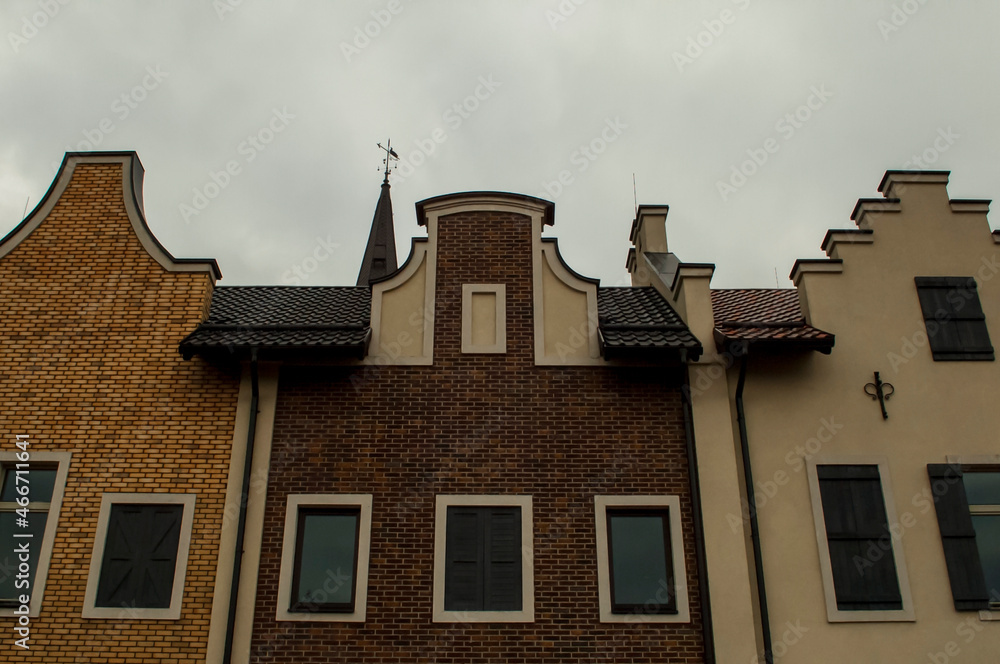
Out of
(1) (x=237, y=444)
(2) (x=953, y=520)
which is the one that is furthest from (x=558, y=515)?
(2) (x=953, y=520)

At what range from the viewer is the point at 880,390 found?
12406 millimetres

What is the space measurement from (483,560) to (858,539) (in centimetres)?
485

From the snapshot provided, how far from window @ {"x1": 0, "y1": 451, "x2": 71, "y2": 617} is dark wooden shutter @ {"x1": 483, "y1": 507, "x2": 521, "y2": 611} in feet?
18.1

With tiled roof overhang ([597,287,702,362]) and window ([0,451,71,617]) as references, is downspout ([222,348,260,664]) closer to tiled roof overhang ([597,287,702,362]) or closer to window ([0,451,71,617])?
window ([0,451,71,617])

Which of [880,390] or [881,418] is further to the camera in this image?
[880,390]

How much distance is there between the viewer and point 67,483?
38.0ft

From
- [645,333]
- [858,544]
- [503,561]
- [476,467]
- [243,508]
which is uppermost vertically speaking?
[645,333]

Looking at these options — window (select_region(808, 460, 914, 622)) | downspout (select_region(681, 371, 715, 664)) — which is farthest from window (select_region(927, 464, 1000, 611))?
downspout (select_region(681, 371, 715, 664))

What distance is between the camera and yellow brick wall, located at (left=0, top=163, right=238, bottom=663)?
35.5 feet

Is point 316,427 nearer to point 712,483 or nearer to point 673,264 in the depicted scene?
point 712,483

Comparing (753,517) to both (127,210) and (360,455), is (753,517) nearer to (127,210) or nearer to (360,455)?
(360,455)

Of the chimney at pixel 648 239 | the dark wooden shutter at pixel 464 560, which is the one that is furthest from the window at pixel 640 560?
the chimney at pixel 648 239

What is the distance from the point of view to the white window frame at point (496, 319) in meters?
12.7

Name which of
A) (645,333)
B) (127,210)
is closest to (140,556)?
(127,210)
